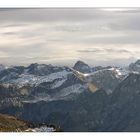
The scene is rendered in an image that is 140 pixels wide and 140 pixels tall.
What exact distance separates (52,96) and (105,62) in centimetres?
91

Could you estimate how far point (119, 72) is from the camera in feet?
140

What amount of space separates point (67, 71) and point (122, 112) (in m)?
0.97

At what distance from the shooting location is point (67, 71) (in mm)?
42781

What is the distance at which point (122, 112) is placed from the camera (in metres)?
42.6

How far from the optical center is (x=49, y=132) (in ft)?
140

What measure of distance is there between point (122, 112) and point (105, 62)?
74 centimetres

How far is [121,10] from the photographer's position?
140ft

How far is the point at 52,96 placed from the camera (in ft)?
141

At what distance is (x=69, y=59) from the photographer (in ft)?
140

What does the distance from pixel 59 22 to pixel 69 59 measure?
1.76 ft
